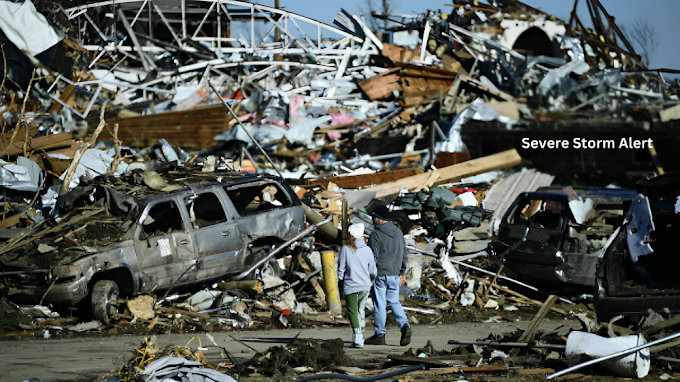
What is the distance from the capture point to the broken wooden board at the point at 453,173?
1587 cm

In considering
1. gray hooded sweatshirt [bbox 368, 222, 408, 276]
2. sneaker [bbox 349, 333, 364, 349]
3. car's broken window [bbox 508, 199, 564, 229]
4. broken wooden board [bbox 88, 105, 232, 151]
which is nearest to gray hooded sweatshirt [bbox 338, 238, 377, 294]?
gray hooded sweatshirt [bbox 368, 222, 408, 276]

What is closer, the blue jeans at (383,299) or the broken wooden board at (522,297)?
the blue jeans at (383,299)

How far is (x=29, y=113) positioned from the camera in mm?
18016

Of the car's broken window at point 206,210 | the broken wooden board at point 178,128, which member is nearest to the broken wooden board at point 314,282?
the car's broken window at point 206,210

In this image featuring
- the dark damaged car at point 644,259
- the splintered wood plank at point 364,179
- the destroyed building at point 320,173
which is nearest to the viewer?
the dark damaged car at point 644,259

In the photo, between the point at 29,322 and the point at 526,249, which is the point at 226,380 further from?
the point at 526,249

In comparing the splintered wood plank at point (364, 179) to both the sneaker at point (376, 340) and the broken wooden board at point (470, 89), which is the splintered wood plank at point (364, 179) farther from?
the sneaker at point (376, 340)

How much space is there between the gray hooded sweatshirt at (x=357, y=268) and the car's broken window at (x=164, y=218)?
308 centimetres

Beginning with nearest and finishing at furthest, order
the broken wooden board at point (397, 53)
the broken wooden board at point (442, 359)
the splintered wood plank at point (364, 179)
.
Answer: the broken wooden board at point (442, 359)
the splintered wood plank at point (364, 179)
the broken wooden board at point (397, 53)

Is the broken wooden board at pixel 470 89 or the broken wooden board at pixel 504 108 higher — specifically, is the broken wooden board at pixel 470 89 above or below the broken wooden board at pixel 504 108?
above

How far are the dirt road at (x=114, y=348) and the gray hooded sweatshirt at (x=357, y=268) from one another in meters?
0.73

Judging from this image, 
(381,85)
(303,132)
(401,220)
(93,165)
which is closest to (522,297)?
(401,220)

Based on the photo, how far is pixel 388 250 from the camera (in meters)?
8.05

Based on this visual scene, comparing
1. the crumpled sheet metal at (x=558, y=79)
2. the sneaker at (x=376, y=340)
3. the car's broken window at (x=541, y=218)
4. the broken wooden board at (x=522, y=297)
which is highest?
the crumpled sheet metal at (x=558, y=79)
